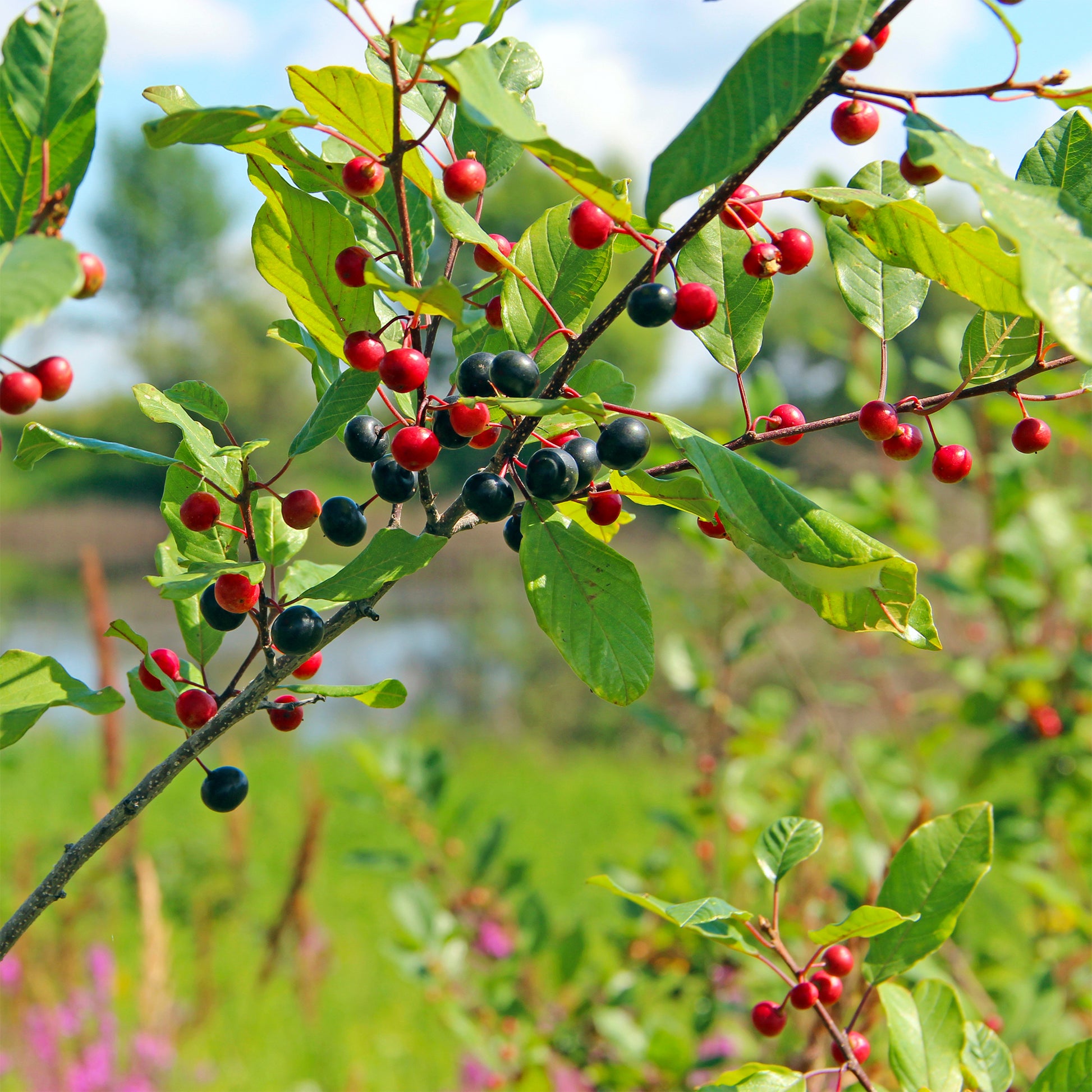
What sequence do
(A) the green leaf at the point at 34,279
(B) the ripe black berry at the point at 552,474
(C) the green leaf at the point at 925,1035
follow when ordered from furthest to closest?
(C) the green leaf at the point at 925,1035 → (B) the ripe black berry at the point at 552,474 → (A) the green leaf at the point at 34,279

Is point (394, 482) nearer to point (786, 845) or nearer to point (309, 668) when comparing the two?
point (309, 668)

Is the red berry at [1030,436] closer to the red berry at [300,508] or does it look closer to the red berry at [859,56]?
the red berry at [859,56]

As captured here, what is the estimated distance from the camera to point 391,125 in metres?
0.56

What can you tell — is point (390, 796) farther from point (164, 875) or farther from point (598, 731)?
Result: point (598, 731)

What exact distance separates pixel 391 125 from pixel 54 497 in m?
23.6

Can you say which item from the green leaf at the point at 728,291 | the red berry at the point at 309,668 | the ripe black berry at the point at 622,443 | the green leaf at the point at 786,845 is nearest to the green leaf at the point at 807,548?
the ripe black berry at the point at 622,443

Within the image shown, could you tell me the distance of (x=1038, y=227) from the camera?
0.42m

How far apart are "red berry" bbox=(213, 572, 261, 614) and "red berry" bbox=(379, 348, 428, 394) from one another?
164 millimetres

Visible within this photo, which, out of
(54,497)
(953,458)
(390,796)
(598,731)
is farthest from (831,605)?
(54,497)

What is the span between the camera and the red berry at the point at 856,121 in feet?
1.87

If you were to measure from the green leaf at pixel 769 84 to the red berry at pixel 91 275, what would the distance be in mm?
295

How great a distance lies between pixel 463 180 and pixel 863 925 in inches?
21.8

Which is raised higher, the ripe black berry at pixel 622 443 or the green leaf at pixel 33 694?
the ripe black berry at pixel 622 443

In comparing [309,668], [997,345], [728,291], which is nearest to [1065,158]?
[997,345]
